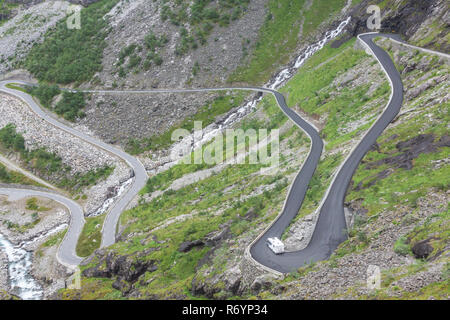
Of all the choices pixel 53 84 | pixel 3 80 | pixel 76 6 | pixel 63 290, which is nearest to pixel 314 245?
pixel 63 290

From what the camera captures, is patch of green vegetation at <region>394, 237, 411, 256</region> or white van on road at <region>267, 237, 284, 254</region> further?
white van on road at <region>267, 237, 284, 254</region>

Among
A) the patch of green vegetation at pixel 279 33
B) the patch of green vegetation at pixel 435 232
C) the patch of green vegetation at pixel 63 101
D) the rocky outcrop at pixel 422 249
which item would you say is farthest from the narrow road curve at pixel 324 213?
the patch of green vegetation at pixel 63 101

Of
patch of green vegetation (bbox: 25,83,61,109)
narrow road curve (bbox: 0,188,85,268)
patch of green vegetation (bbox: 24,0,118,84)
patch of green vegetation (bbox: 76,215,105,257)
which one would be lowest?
patch of green vegetation (bbox: 76,215,105,257)

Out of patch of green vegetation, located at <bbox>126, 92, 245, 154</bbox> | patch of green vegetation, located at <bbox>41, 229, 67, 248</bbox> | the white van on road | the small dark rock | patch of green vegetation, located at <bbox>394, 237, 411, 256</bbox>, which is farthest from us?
patch of green vegetation, located at <bbox>126, 92, 245, 154</bbox>

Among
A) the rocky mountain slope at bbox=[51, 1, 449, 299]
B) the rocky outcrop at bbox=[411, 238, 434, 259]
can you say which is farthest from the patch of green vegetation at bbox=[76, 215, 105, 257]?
the rocky outcrop at bbox=[411, 238, 434, 259]

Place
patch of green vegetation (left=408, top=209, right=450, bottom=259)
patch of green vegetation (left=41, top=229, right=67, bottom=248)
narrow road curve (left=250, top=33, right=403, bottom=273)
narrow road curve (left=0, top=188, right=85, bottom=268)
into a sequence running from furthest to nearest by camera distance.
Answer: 1. patch of green vegetation (left=41, top=229, right=67, bottom=248)
2. narrow road curve (left=0, top=188, right=85, bottom=268)
3. narrow road curve (left=250, top=33, right=403, bottom=273)
4. patch of green vegetation (left=408, top=209, right=450, bottom=259)

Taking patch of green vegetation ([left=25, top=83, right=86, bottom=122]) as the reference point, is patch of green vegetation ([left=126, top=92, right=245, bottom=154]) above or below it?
below

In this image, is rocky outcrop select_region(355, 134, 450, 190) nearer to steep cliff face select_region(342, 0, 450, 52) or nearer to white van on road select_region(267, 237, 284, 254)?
white van on road select_region(267, 237, 284, 254)
